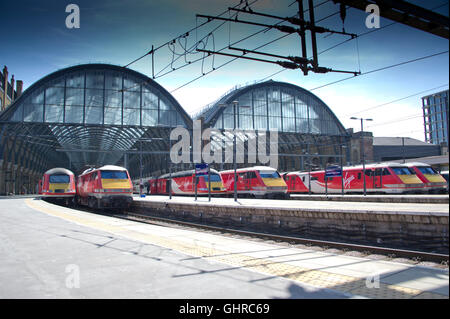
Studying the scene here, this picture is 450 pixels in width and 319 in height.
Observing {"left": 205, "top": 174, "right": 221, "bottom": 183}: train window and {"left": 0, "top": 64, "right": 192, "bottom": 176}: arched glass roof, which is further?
{"left": 0, "top": 64, "right": 192, "bottom": 176}: arched glass roof

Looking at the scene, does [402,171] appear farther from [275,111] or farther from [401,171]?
[275,111]

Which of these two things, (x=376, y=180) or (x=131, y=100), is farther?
(x=131, y=100)

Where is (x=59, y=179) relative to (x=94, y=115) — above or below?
below

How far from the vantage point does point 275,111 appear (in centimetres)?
5366

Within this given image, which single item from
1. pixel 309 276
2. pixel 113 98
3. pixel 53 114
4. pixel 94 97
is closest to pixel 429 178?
pixel 309 276

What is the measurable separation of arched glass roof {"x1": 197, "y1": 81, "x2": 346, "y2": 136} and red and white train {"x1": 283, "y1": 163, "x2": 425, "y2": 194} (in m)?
17.8

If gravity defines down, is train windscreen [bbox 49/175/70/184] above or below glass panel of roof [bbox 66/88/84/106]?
below

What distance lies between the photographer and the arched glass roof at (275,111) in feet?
171

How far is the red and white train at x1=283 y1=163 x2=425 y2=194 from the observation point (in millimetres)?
27109

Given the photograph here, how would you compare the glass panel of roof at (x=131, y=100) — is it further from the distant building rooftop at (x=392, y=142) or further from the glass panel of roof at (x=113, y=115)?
the distant building rooftop at (x=392, y=142)

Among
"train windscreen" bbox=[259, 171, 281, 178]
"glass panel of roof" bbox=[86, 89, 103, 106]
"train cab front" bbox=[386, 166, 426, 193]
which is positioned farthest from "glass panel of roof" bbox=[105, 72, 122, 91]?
"train cab front" bbox=[386, 166, 426, 193]

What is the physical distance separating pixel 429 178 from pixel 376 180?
381 centimetres

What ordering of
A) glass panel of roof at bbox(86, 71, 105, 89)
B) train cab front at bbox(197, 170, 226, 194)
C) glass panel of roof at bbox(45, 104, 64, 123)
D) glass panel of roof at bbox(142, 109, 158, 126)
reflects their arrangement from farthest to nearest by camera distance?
glass panel of roof at bbox(142, 109, 158, 126), glass panel of roof at bbox(86, 71, 105, 89), glass panel of roof at bbox(45, 104, 64, 123), train cab front at bbox(197, 170, 226, 194)

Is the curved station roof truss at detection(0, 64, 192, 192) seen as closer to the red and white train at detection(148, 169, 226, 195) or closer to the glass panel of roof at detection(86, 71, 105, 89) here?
the glass panel of roof at detection(86, 71, 105, 89)
